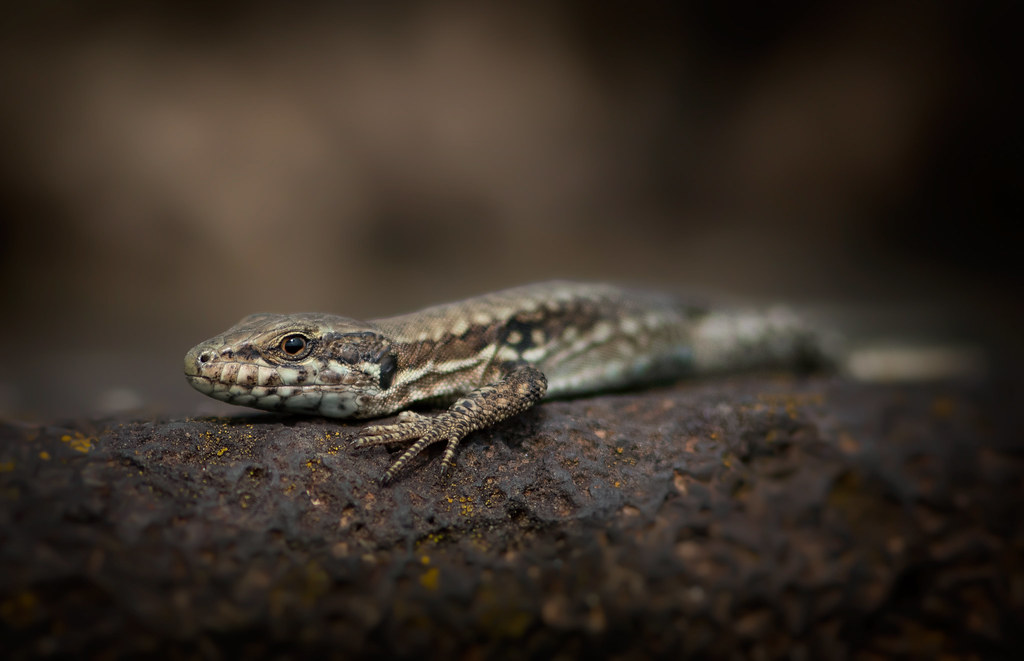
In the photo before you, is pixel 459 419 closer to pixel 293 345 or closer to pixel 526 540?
pixel 526 540

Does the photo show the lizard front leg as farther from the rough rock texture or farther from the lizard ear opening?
the lizard ear opening

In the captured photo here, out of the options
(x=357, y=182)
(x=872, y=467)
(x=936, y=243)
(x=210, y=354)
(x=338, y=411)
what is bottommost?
(x=872, y=467)

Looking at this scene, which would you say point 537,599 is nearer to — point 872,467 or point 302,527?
point 302,527

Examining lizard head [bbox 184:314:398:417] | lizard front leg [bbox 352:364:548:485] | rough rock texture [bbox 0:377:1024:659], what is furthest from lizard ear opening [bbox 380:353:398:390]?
rough rock texture [bbox 0:377:1024:659]

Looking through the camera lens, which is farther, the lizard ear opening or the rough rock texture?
the lizard ear opening

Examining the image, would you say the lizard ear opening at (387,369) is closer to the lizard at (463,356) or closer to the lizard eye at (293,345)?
the lizard at (463,356)

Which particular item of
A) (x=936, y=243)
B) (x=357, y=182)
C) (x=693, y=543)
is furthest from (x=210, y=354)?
(x=936, y=243)

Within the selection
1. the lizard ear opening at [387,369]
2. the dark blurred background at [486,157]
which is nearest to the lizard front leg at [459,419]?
the lizard ear opening at [387,369]
